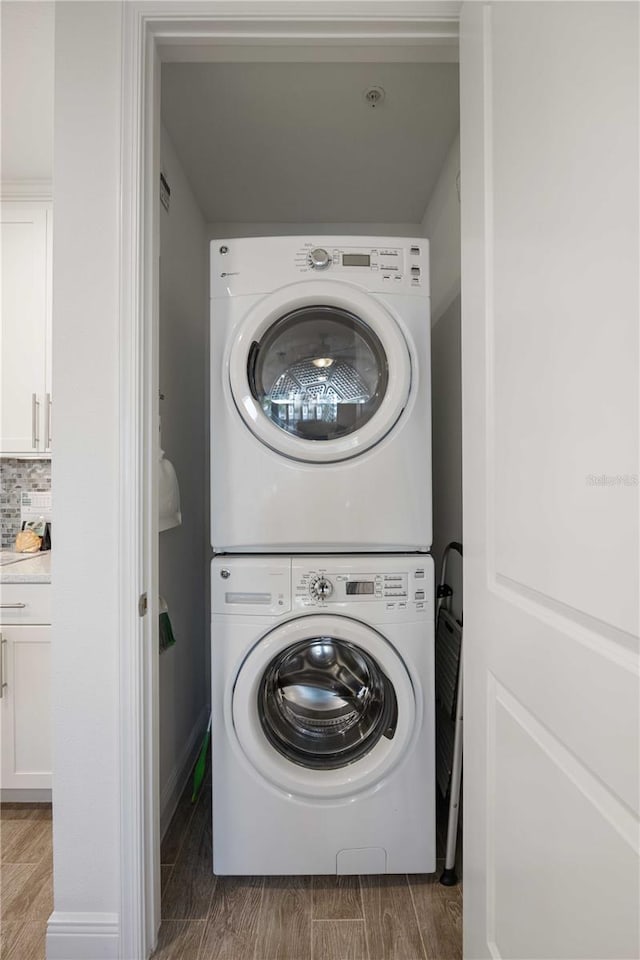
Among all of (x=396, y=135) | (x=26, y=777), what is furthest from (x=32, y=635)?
(x=396, y=135)

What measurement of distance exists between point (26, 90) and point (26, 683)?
2.06 m

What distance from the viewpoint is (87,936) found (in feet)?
3.93

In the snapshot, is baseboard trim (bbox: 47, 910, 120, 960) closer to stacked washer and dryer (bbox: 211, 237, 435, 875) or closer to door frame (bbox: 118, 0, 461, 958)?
door frame (bbox: 118, 0, 461, 958)

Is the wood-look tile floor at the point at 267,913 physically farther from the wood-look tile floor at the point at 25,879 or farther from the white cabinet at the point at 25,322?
the white cabinet at the point at 25,322

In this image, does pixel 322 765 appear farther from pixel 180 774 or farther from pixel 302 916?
pixel 180 774

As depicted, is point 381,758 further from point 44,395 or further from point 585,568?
point 44,395

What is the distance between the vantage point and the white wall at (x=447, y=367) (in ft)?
6.12

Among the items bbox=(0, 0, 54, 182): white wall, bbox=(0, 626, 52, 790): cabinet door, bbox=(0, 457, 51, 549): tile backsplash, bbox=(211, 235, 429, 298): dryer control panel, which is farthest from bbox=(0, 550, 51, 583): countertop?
bbox=(0, 0, 54, 182): white wall

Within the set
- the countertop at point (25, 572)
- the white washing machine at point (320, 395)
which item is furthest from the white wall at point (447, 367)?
the countertop at point (25, 572)

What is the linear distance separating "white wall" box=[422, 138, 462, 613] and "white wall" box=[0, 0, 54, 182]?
1431 millimetres

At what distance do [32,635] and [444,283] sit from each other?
208cm

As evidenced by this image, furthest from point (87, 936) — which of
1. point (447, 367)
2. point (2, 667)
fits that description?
point (447, 367)

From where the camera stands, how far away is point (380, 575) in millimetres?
1454

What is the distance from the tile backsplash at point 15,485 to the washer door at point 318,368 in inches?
55.1
